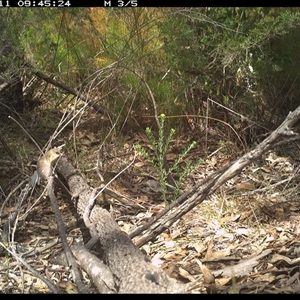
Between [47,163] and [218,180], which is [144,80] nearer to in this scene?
[47,163]

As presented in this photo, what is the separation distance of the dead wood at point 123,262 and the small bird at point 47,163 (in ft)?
0.63

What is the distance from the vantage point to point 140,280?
224 centimetres

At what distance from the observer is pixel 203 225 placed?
10.3 feet

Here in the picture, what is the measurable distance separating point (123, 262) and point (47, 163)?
104cm

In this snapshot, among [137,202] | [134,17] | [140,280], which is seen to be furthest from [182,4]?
[140,280]

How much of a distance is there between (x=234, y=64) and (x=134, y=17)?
77 centimetres

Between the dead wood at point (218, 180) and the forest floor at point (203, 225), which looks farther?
the dead wood at point (218, 180)

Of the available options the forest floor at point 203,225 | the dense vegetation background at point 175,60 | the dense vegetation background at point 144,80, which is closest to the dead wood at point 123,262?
the forest floor at point 203,225

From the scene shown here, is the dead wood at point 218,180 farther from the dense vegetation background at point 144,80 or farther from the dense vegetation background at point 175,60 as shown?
the dense vegetation background at point 175,60

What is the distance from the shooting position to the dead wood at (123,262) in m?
2.21

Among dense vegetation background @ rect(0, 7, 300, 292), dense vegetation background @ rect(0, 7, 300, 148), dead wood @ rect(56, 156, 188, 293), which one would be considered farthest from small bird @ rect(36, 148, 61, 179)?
dense vegetation background @ rect(0, 7, 300, 148)

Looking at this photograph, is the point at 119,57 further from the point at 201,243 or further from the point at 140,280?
the point at 140,280

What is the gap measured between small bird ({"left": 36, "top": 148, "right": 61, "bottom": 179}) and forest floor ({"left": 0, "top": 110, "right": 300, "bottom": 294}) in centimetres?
23

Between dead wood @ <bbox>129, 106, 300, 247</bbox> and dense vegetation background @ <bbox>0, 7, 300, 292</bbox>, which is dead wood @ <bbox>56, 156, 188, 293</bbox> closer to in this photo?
dead wood @ <bbox>129, 106, 300, 247</bbox>
